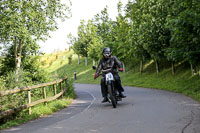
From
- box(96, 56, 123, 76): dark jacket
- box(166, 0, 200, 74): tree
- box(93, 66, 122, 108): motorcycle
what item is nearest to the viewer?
box(93, 66, 122, 108): motorcycle

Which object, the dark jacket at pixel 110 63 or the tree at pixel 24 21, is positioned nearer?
the dark jacket at pixel 110 63

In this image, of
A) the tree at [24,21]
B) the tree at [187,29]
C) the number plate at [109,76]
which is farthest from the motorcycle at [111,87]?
the tree at [24,21]

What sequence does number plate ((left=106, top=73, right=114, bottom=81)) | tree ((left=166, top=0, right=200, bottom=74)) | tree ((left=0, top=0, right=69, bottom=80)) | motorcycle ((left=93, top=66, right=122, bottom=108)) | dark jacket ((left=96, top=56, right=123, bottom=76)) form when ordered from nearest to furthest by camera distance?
motorcycle ((left=93, top=66, right=122, bottom=108)) < number plate ((left=106, top=73, right=114, bottom=81)) < dark jacket ((left=96, top=56, right=123, bottom=76)) < tree ((left=166, top=0, right=200, bottom=74)) < tree ((left=0, top=0, right=69, bottom=80))

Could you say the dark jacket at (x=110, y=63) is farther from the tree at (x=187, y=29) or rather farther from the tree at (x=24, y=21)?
the tree at (x=24, y=21)

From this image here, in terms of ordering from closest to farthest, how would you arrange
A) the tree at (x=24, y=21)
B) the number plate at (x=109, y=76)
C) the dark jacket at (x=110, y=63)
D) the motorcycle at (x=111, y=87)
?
the motorcycle at (x=111, y=87) → the number plate at (x=109, y=76) → the dark jacket at (x=110, y=63) → the tree at (x=24, y=21)

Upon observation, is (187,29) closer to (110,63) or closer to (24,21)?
(110,63)

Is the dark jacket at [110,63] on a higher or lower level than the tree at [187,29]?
lower

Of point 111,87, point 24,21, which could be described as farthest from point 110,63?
point 24,21

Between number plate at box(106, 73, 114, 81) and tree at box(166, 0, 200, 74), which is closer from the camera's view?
number plate at box(106, 73, 114, 81)

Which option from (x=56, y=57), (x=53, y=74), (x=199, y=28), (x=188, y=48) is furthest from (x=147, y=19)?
(x=56, y=57)

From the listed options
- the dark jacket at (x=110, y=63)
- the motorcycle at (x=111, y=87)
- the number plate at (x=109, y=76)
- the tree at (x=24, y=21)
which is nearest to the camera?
the motorcycle at (x=111, y=87)

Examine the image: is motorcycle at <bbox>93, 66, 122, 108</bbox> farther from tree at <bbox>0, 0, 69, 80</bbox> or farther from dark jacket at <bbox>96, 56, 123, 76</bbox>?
tree at <bbox>0, 0, 69, 80</bbox>

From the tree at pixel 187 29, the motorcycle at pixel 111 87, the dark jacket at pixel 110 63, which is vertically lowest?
the motorcycle at pixel 111 87

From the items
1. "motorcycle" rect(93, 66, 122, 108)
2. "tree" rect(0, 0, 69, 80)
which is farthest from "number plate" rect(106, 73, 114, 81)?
"tree" rect(0, 0, 69, 80)
